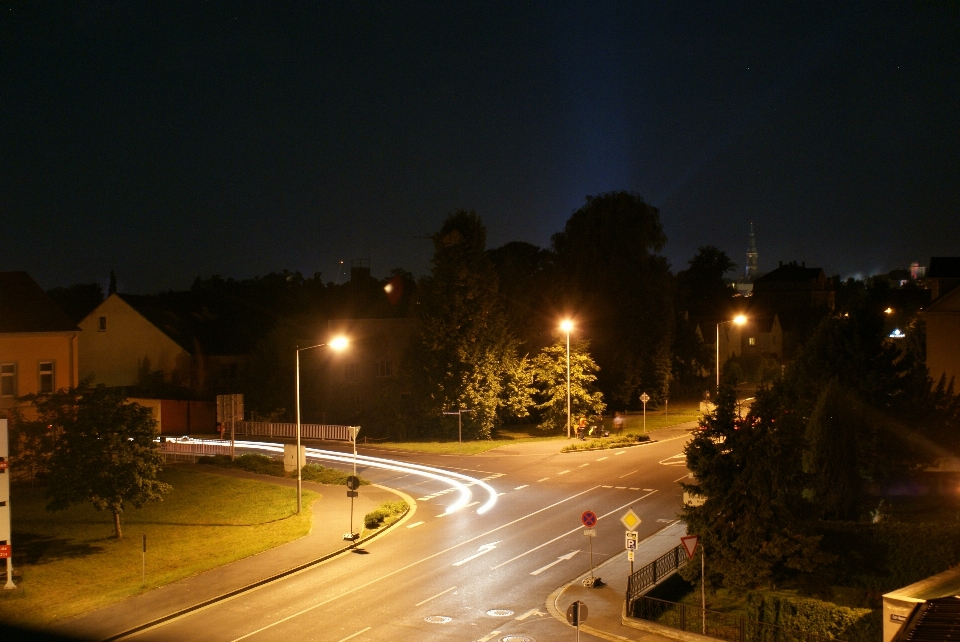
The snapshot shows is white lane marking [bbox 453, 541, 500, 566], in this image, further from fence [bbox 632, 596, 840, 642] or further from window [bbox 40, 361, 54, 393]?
window [bbox 40, 361, 54, 393]

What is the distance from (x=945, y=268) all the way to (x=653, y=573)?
3284cm

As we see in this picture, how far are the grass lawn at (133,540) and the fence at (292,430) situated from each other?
11.9 metres

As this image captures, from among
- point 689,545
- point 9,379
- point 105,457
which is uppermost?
point 9,379

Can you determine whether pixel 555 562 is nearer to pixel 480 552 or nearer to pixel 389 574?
pixel 480 552

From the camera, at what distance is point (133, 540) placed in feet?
84.3

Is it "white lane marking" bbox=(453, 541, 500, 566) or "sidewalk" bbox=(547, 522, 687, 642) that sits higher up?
"white lane marking" bbox=(453, 541, 500, 566)

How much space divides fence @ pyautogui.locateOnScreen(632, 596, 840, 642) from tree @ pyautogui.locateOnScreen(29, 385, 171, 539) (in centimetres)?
1577

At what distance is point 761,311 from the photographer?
104062 millimetres

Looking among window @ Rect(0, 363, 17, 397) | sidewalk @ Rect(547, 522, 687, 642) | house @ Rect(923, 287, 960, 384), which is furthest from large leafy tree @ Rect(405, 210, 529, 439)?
sidewalk @ Rect(547, 522, 687, 642)

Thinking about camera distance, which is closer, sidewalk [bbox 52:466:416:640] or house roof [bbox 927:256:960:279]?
sidewalk [bbox 52:466:416:640]

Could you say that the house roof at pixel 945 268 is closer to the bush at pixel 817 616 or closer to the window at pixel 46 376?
the bush at pixel 817 616

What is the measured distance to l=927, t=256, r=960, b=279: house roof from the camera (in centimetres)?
4409

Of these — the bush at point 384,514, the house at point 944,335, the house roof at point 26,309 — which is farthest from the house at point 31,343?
the house at point 944,335

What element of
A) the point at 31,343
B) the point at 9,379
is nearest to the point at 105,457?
the point at 9,379
